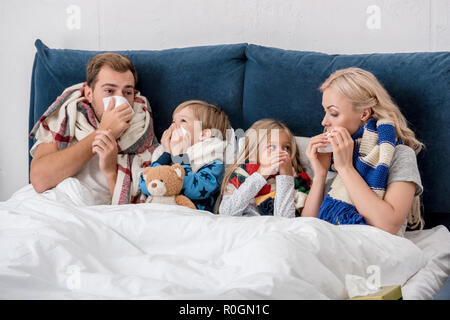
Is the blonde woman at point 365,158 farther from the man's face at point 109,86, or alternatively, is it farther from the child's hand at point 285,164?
the man's face at point 109,86

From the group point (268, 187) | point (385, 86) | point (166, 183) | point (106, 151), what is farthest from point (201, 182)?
point (385, 86)

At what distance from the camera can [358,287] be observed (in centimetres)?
110

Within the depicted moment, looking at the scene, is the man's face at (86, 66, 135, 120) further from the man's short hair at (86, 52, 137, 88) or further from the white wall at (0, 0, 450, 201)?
the white wall at (0, 0, 450, 201)

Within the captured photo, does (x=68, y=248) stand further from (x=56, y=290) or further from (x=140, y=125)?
(x=140, y=125)

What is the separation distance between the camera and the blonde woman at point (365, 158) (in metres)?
1.50

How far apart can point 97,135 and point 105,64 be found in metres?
0.33

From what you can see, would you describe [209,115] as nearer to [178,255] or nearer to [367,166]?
[367,166]

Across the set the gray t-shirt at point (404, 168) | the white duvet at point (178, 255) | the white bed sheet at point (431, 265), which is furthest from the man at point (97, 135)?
the white bed sheet at point (431, 265)

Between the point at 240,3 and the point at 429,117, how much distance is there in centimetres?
106

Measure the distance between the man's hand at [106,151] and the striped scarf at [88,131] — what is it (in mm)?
39

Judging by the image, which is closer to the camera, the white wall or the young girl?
the young girl

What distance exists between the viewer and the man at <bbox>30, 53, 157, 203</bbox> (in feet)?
6.05

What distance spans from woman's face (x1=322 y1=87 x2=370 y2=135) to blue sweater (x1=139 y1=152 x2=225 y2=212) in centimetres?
44

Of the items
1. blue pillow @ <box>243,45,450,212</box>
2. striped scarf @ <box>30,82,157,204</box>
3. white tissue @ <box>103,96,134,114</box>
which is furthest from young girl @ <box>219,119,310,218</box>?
white tissue @ <box>103,96,134,114</box>
